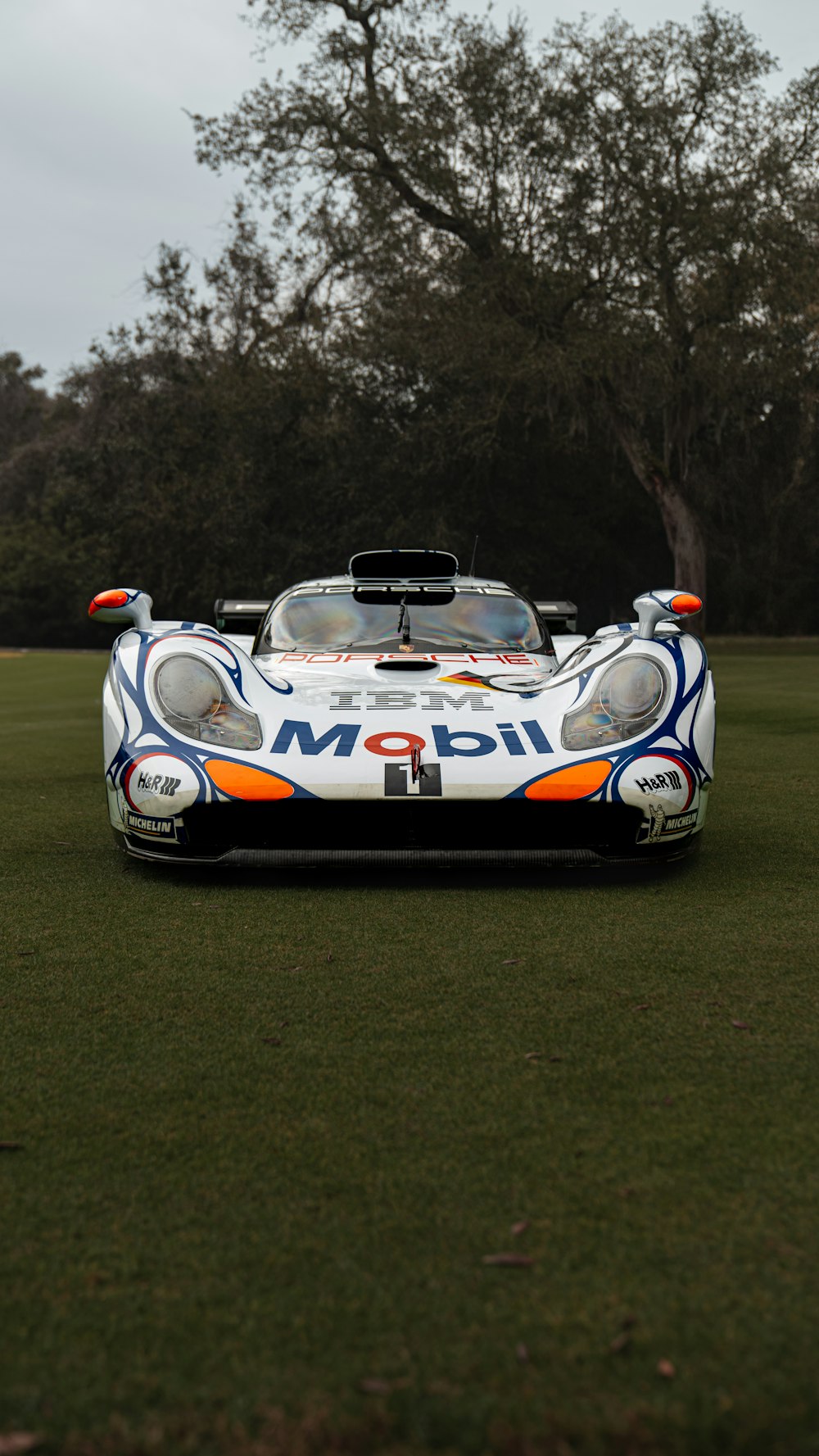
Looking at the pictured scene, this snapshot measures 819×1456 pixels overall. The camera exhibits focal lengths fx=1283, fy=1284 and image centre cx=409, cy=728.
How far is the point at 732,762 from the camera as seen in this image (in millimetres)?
7004

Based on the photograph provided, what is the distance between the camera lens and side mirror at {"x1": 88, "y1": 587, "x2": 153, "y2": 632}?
4.53 m

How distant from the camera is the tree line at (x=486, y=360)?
21.1m

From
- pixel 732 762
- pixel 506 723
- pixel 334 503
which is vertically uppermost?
pixel 334 503

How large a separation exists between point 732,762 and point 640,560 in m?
30.0

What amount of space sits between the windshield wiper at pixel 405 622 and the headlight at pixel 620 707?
1208mm

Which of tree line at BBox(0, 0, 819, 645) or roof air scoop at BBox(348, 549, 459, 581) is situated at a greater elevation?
tree line at BBox(0, 0, 819, 645)

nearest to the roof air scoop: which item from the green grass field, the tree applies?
the green grass field

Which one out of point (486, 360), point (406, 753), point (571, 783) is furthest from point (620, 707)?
point (486, 360)

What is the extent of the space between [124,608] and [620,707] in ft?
5.88

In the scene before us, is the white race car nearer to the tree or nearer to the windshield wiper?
the windshield wiper

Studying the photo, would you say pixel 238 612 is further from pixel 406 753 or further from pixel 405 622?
pixel 406 753

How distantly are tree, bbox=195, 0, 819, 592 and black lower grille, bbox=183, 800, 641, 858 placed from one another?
59.5 ft

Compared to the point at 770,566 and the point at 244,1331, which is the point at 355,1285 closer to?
the point at 244,1331

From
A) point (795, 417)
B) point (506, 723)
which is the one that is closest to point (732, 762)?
point (506, 723)
